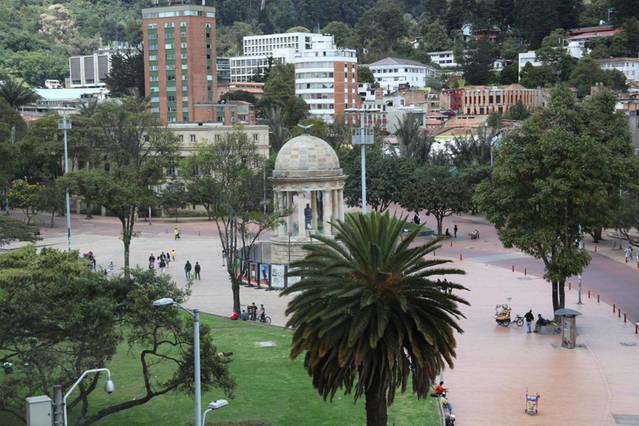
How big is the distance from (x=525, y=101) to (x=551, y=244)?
119 m

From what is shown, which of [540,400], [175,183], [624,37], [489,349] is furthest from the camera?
[624,37]

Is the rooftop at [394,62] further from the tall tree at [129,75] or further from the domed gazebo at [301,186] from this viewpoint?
the domed gazebo at [301,186]

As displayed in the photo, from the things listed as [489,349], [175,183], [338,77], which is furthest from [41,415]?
[338,77]

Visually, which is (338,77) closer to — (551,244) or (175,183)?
(175,183)

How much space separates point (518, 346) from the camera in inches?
1631

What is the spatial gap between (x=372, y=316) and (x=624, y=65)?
501 feet

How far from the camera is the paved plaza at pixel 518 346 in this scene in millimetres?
33000

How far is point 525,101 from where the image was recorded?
159m

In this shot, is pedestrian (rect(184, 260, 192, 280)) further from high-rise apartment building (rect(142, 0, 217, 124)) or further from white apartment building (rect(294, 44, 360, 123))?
white apartment building (rect(294, 44, 360, 123))

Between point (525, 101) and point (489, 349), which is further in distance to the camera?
point (525, 101)

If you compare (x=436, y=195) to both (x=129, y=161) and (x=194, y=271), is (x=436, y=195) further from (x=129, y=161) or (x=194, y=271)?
(x=129, y=161)

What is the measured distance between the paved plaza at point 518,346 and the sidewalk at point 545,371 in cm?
3

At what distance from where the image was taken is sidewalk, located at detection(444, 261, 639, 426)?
107 feet

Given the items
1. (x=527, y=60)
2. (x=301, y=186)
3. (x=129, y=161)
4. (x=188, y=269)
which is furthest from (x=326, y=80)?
(x=188, y=269)
